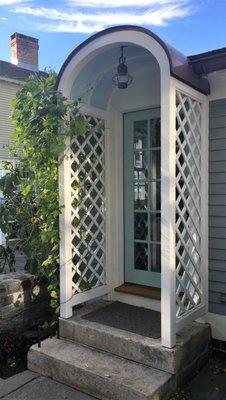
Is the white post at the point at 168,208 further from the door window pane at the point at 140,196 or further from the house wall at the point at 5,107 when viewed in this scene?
the house wall at the point at 5,107

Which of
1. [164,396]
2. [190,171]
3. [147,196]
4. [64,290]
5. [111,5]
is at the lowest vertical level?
[164,396]

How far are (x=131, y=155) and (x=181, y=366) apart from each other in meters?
2.22

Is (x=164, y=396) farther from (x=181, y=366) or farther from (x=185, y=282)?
(x=185, y=282)

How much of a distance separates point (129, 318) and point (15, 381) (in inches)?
46.1

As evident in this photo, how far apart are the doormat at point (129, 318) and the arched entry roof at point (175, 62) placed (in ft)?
7.21

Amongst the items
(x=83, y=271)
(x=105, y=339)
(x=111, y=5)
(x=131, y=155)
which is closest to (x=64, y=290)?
(x=83, y=271)

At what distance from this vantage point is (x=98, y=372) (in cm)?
297

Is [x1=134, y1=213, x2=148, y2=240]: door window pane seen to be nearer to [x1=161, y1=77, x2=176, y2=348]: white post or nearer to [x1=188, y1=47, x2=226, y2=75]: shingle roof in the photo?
[x1=161, y1=77, x2=176, y2=348]: white post

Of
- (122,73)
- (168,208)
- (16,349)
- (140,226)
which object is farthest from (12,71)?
(168,208)

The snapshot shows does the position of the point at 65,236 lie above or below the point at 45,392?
above

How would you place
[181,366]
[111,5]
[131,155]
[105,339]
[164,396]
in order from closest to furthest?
[164,396], [181,366], [105,339], [131,155], [111,5]

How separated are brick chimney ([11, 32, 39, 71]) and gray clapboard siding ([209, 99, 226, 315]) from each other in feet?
38.1

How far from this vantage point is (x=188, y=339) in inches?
124

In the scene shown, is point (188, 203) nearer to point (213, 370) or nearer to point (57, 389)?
point (213, 370)
